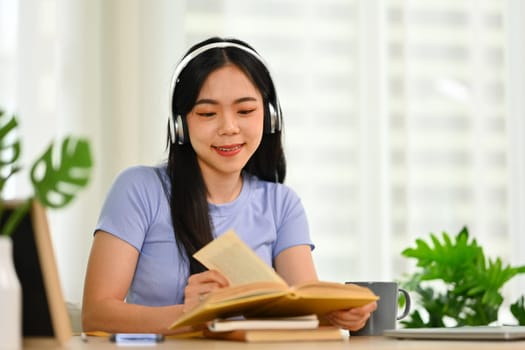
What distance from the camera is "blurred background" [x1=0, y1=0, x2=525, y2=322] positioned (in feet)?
9.22

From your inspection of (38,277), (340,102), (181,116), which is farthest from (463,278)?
(38,277)

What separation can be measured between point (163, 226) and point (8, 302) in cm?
92

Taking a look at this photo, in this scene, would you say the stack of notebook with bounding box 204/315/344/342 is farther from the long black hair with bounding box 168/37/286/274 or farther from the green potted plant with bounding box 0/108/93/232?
the long black hair with bounding box 168/37/286/274

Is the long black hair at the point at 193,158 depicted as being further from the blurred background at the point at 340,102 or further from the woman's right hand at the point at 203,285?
the blurred background at the point at 340,102

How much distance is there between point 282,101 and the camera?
3131mm

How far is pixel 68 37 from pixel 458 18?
150 centimetres

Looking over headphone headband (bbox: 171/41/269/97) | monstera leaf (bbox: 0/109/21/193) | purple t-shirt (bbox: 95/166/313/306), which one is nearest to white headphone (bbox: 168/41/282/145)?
headphone headband (bbox: 171/41/269/97)

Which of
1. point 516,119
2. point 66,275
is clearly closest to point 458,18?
point 516,119

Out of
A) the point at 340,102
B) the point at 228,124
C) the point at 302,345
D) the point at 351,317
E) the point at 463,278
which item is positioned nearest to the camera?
the point at 302,345

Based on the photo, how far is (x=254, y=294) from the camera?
1.14m

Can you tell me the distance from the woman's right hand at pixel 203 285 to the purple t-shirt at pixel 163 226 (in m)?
0.32

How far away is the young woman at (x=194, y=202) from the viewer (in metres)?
1.70

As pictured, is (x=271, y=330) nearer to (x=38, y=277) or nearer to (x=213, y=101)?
(x=38, y=277)

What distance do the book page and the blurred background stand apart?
1.51m
